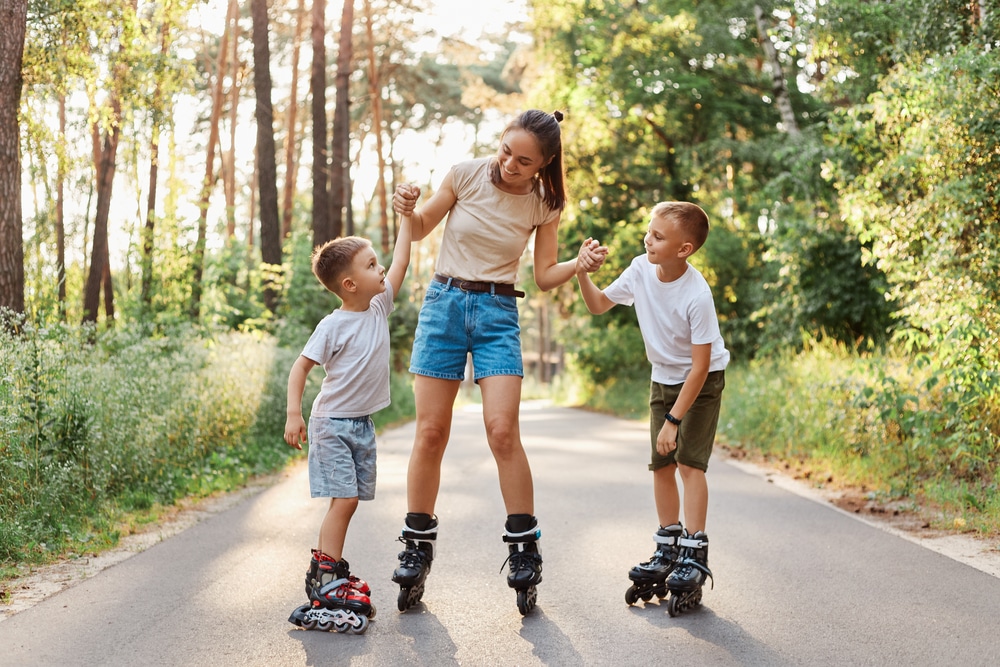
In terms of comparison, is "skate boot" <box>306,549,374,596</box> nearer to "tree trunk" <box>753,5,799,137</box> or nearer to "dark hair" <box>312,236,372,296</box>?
"dark hair" <box>312,236,372,296</box>

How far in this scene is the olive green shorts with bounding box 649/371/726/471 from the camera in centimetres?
470

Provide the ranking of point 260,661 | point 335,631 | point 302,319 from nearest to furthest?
point 260,661 < point 335,631 < point 302,319

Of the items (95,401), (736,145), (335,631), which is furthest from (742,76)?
(335,631)

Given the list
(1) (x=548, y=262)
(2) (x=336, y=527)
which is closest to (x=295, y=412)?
(2) (x=336, y=527)

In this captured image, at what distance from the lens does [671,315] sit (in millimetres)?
4629

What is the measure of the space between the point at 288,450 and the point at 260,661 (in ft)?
24.6

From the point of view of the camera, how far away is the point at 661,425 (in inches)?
191

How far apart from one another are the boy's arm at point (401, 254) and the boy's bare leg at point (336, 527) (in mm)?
913

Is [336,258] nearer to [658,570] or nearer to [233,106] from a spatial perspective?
[658,570]

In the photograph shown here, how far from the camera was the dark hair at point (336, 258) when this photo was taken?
445cm

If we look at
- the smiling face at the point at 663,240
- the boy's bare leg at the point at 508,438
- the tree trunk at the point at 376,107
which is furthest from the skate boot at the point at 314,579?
the tree trunk at the point at 376,107

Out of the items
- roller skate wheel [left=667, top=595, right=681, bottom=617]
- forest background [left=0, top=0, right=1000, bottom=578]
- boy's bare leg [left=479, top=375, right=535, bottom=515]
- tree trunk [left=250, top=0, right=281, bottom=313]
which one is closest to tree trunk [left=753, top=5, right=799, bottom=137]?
forest background [left=0, top=0, right=1000, bottom=578]

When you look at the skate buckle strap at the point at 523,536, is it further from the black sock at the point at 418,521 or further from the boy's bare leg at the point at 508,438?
the black sock at the point at 418,521

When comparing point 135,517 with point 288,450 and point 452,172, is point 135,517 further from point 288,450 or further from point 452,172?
point 288,450
